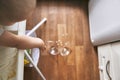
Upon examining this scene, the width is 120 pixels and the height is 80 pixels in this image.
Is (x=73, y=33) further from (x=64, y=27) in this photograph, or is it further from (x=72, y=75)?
(x=72, y=75)

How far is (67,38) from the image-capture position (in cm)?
143

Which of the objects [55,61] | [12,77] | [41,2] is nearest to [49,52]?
[55,61]

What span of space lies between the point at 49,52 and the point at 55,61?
0.09 metres

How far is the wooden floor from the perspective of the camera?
54.2 inches

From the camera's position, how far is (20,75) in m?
0.75

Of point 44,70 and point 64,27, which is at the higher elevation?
point 64,27

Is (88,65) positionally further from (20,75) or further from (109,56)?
(20,75)

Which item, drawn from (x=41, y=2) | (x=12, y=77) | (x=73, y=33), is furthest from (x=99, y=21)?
(x=12, y=77)

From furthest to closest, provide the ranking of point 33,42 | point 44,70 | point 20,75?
point 44,70 < point 33,42 < point 20,75

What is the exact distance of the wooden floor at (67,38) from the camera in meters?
1.38

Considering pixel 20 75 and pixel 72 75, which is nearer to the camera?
pixel 20 75

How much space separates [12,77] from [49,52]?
0.58 meters

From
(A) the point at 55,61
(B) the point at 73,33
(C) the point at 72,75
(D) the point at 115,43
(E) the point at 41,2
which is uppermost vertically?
(E) the point at 41,2

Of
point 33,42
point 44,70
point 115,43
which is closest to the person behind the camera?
point 33,42
